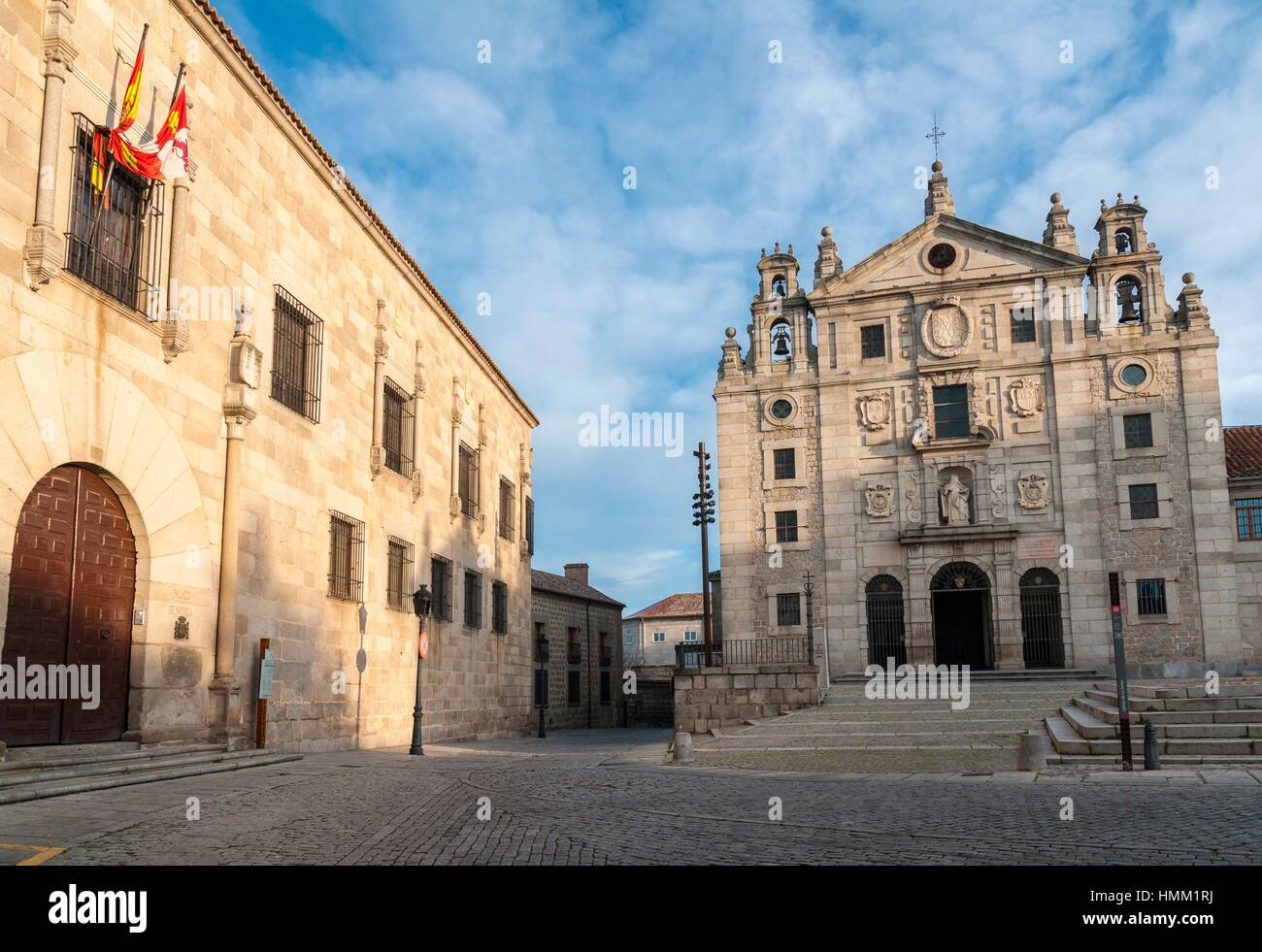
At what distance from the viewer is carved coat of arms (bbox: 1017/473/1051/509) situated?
110ft

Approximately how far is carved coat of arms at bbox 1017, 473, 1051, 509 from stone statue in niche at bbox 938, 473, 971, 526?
173 cm

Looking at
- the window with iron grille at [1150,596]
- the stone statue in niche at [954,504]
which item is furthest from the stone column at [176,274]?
the window with iron grille at [1150,596]

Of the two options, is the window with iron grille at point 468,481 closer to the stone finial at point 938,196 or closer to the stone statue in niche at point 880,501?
the stone statue in niche at point 880,501

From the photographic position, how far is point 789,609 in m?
35.2

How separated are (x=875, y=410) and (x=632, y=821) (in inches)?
1109

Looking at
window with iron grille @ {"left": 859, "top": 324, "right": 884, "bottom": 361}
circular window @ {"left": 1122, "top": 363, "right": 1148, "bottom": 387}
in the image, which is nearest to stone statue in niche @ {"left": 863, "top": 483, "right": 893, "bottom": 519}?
window with iron grille @ {"left": 859, "top": 324, "right": 884, "bottom": 361}

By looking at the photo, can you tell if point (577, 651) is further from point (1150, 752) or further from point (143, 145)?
point (143, 145)

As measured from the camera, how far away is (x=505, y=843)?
7863 millimetres

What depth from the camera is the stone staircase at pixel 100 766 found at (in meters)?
9.50

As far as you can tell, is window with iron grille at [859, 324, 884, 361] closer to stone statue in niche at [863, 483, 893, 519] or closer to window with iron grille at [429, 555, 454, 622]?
stone statue in niche at [863, 483, 893, 519]

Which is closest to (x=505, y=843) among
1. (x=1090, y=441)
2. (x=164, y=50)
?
(x=164, y=50)

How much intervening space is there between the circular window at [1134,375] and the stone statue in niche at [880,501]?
813cm

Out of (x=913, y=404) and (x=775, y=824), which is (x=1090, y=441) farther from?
(x=775, y=824)
